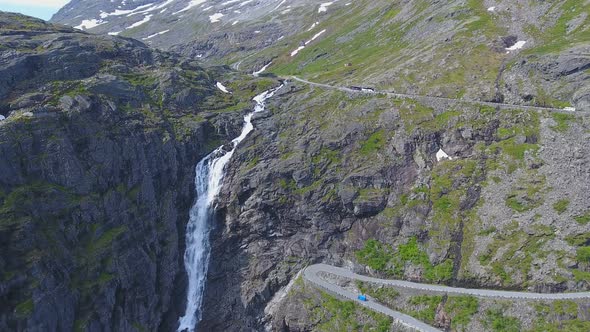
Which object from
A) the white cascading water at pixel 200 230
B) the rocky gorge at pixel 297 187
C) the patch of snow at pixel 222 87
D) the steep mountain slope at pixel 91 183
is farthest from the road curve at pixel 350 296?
the patch of snow at pixel 222 87

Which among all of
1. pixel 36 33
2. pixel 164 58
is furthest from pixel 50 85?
pixel 164 58

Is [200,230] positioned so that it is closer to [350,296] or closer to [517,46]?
[350,296]

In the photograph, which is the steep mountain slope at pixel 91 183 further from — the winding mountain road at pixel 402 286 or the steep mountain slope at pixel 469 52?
the steep mountain slope at pixel 469 52

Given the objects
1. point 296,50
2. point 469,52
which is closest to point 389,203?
point 469,52

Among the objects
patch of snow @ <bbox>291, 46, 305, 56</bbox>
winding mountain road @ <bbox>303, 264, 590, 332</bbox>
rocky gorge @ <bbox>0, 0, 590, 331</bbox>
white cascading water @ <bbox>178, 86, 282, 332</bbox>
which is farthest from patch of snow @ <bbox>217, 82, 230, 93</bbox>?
winding mountain road @ <bbox>303, 264, 590, 332</bbox>

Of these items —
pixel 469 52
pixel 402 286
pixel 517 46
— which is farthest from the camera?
pixel 469 52

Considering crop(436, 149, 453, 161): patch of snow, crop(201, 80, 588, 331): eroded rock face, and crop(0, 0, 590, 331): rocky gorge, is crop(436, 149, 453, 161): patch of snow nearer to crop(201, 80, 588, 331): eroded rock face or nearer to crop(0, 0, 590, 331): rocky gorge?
crop(0, 0, 590, 331): rocky gorge
